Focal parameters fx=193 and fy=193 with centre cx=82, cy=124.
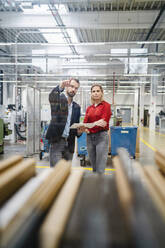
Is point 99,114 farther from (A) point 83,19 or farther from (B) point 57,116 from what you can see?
(A) point 83,19

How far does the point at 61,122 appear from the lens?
1795 mm

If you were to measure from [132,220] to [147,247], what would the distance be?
0.05 meters

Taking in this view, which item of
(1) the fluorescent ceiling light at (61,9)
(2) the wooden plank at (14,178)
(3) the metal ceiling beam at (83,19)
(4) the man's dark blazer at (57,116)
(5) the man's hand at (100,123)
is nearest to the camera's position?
(2) the wooden plank at (14,178)

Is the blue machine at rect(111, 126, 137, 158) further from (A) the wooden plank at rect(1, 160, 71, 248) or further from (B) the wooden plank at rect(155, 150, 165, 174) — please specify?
(A) the wooden plank at rect(1, 160, 71, 248)

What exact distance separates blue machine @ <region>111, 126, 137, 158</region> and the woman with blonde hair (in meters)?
2.89

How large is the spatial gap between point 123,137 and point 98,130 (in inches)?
121

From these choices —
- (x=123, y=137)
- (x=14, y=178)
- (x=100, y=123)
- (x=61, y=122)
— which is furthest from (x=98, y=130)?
(x=123, y=137)

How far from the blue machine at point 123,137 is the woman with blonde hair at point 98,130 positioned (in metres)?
2.89

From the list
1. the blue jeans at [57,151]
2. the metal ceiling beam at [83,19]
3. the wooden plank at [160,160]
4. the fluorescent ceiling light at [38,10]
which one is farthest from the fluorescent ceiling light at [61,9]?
the wooden plank at [160,160]

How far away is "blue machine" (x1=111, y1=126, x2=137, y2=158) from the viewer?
484 centimetres

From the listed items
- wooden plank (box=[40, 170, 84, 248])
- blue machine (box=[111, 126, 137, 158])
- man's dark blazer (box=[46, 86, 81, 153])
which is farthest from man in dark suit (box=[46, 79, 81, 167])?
blue machine (box=[111, 126, 137, 158])

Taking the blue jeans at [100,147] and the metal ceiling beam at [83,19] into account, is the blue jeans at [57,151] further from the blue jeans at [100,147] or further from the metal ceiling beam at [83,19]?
the metal ceiling beam at [83,19]

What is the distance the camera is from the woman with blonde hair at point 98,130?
1946 millimetres

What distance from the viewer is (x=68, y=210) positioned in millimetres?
480
